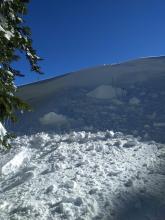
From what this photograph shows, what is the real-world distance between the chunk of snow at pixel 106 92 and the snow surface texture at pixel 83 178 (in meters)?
5.46

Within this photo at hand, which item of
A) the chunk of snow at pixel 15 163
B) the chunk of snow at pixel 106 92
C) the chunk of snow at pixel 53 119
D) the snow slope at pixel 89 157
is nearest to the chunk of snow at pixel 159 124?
the snow slope at pixel 89 157

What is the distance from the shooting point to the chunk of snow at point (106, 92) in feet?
63.6

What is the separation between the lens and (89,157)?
1205 centimetres

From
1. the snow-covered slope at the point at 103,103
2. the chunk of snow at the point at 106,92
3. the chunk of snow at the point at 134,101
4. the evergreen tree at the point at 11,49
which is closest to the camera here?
the evergreen tree at the point at 11,49

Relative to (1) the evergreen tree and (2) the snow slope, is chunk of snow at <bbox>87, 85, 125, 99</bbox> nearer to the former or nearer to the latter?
(2) the snow slope

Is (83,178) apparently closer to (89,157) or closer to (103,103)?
(89,157)

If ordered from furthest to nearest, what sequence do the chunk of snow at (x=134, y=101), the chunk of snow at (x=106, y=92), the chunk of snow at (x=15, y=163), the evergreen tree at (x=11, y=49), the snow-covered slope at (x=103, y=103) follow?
the chunk of snow at (x=106, y=92) < the chunk of snow at (x=134, y=101) < the snow-covered slope at (x=103, y=103) < the chunk of snow at (x=15, y=163) < the evergreen tree at (x=11, y=49)

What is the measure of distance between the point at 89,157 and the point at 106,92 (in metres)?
8.19

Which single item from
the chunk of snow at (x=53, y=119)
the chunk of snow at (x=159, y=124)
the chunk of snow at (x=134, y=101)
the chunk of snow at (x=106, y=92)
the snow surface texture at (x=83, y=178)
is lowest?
the snow surface texture at (x=83, y=178)

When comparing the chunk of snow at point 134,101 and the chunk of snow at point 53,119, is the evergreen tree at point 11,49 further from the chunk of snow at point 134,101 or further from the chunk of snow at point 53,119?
the chunk of snow at point 134,101

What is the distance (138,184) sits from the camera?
399 inches

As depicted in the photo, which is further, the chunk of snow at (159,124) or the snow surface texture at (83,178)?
the chunk of snow at (159,124)

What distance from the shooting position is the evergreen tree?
8.48 metres

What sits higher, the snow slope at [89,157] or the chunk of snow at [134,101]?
the chunk of snow at [134,101]
